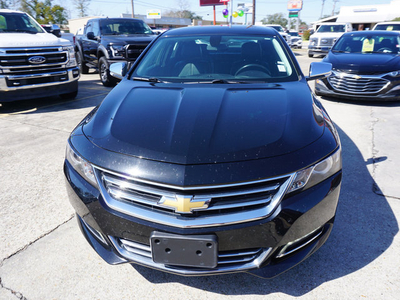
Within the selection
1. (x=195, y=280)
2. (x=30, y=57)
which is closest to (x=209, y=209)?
(x=195, y=280)

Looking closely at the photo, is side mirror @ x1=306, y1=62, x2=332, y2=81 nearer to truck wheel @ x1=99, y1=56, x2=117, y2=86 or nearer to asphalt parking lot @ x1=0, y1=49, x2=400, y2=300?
asphalt parking lot @ x1=0, y1=49, x2=400, y2=300

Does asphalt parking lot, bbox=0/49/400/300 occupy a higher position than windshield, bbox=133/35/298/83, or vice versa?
windshield, bbox=133/35/298/83

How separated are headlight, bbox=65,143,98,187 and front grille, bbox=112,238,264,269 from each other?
0.37 meters

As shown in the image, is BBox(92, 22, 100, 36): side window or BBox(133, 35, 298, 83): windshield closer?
BBox(133, 35, 298, 83): windshield

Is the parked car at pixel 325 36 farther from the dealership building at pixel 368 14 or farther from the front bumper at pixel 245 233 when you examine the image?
the dealership building at pixel 368 14

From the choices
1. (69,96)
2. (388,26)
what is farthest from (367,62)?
(388,26)

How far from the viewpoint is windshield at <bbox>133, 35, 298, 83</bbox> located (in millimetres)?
2684

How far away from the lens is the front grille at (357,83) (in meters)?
5.79

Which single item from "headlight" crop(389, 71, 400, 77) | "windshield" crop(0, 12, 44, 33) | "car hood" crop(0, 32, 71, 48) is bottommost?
"headlight" crop(389, 71, 400, 77)

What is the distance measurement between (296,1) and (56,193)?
6072 cm

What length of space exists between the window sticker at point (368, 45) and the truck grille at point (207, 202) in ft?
22.8

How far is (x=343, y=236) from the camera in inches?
89.4

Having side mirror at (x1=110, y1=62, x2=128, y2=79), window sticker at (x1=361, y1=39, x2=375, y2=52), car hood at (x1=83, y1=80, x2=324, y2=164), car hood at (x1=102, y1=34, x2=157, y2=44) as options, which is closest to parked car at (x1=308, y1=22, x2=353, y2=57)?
window sticker at (x1=361, y1=39, x2=375, y2=52)

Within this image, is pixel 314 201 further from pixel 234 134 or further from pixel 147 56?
pixel 147 56
